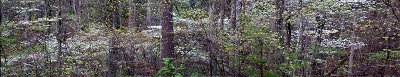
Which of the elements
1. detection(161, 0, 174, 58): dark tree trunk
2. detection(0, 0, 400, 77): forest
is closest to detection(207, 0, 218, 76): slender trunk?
detection(0, 0, 400, 77): forest

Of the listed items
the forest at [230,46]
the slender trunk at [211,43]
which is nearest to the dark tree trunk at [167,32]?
the forest at [230,46]

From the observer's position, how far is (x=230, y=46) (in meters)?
8.87

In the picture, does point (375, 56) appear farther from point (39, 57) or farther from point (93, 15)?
point (93, 15)

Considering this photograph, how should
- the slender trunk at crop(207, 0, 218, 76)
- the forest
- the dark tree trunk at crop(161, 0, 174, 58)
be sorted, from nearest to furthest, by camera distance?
the forest
the slender trunk at crop(207, 0, 218, 76)
the dark tree trunk at crop(161, 0, 174, 58)

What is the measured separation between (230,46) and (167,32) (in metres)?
2.81

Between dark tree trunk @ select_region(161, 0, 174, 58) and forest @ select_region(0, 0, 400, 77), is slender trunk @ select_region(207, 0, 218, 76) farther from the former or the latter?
dark tree trunk @ select_region(161, 0, 174, 58)

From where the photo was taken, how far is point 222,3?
12.1 m

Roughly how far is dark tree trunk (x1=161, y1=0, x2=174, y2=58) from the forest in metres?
0.03

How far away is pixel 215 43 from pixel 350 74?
3693 mm

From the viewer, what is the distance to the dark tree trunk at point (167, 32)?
11219 mm

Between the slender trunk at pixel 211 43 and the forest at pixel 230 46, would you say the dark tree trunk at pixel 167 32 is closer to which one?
the forest at pixel 230 46

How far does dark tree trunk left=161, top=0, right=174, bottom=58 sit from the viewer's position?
1122 centimetres

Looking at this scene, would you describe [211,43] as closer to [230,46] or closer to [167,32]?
[230,46]

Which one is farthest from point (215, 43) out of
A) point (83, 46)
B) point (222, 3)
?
point (83, 46)
